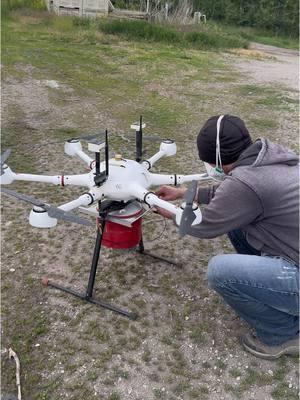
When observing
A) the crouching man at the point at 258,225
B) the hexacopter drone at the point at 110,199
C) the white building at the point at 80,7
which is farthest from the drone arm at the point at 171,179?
the white building at the point at 80,7

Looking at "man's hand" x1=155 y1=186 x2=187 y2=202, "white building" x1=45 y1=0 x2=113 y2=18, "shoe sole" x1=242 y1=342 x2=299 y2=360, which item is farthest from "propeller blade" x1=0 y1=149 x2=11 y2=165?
"white building" x1=45 y1=0 x2=113 y2=18

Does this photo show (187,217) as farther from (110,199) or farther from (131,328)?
(131,328)

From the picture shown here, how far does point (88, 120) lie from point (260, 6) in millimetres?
17362

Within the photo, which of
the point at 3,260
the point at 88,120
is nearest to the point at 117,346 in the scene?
the point at 3,260

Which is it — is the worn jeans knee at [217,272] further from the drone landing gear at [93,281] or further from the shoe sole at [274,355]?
the drone landing gear at [93,281]

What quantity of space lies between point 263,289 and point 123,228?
0.75 m

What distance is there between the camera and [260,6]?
760 inches

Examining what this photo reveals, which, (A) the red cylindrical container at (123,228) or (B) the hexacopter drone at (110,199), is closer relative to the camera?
(B) the hexacopter drone at (110,199)

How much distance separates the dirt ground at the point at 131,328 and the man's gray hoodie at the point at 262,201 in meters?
0.56

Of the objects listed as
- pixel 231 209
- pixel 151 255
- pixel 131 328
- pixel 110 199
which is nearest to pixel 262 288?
pixel 231 209

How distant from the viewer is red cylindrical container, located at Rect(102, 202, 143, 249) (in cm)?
203

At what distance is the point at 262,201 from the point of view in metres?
1.63

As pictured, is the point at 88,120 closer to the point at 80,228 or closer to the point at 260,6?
the point at 80,228

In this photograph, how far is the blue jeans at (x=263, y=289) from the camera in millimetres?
1696
